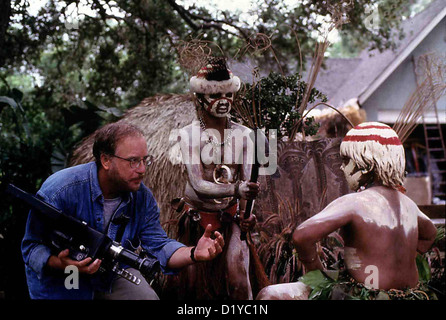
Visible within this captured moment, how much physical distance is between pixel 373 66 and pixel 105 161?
11.5m

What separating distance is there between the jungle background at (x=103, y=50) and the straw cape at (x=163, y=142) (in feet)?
1.16

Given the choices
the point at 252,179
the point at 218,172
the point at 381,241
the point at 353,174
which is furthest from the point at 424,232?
the point at 218,172

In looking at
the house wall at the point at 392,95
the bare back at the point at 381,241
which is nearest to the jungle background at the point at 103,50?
the house wall at the point at 392,95

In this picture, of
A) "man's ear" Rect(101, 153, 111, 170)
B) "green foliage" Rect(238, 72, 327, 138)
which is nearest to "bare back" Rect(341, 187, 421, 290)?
"man's ear" Rect(101, 153, 111, 170)

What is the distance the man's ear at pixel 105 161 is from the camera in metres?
3.15

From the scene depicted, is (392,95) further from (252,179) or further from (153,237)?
(153,237)

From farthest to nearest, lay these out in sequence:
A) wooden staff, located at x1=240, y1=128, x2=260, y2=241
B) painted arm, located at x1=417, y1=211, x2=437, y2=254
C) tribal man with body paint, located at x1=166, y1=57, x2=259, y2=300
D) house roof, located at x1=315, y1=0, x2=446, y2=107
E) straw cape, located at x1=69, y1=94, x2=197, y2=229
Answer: house roof, located at x1=315, y1=0, x2=446, y2=107
straw cape, located at x1=69, y1=94, x2=197, y2=229
tribal man with body paint, located at x1=166, y1=57, x2=259, y2=300
wooden staff, located at x1=240, y1=128, x2=260, y2=241
painted arm, located at x1=417, y1=211, x2=437, y2=254

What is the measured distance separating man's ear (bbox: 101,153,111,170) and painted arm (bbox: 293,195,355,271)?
118 centimetres

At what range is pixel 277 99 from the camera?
4449 mm

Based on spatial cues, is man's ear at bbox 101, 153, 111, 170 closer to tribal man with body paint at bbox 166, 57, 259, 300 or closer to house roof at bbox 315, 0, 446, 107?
tribal man with body paint at bbox 166, 57, 259, 300

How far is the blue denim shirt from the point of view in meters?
2.95

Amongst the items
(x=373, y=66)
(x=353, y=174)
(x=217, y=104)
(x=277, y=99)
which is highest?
(x=373, y=66)

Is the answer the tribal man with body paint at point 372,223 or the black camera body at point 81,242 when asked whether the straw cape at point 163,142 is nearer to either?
the black camera body at point 81,242

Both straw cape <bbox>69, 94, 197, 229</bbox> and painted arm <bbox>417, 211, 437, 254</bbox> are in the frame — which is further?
straw cape <bbox>69, 94, 197, 229</bbox>
